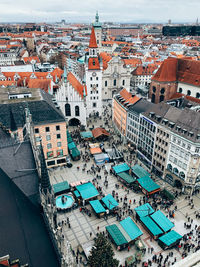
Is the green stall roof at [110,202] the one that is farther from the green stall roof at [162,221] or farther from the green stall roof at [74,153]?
the green stall roof at [74,153]

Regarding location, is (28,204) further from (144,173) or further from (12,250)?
(144,173)

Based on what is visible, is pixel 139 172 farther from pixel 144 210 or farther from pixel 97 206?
pixel 97 206

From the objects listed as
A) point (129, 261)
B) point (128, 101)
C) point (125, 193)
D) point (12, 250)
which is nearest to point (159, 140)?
point (125, 193)

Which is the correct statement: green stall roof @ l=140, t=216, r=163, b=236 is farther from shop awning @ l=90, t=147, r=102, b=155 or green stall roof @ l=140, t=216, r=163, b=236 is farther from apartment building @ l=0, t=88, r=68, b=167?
apartment building @ l=0, t=88, r=68, b=167

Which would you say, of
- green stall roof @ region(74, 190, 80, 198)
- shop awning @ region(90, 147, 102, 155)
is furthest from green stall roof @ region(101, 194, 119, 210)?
shop awning @ region(90, 147, 102, 155)

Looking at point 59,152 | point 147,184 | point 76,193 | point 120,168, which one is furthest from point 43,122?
point 147,184

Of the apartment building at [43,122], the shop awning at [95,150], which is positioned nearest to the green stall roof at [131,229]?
the apartment building at [43,122]

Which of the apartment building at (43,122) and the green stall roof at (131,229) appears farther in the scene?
the apartment building at (43,122)

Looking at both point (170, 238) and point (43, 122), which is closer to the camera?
point (170, 238)
